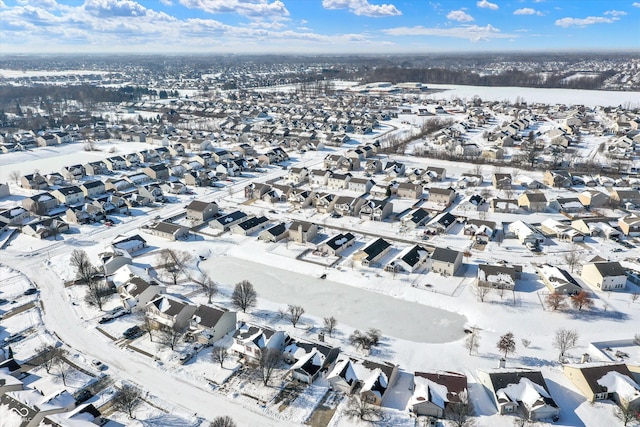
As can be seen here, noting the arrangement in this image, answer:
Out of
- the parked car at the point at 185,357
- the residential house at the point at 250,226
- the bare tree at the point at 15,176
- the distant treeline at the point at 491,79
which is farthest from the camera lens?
the distant treeline at the point at 491,79

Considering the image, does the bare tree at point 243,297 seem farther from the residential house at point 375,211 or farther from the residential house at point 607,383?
the residential house at point 607,383

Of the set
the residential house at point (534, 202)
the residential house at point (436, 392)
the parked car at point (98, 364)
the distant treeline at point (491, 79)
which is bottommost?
the parked car at point (98, 364)

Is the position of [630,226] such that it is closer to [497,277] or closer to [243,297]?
[497,277]

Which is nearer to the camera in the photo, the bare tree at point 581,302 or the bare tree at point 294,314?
the bare tree at point 294,314

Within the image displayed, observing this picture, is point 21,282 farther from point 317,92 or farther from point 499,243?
point 317,92

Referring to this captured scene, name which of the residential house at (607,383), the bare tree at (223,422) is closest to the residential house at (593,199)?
the residential house at (607,383)

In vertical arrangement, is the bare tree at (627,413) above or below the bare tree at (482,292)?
below

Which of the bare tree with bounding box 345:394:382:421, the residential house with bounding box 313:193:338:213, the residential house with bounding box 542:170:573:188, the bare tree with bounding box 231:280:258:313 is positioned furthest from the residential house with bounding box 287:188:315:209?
the residential house with bounding box 542:170:573:188

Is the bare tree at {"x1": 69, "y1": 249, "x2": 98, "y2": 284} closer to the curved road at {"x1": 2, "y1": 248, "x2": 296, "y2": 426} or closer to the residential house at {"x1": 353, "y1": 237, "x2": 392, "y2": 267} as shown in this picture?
the curved road at {"x1": 2, "y1": 248, "x2": 296, "y2": 426}
